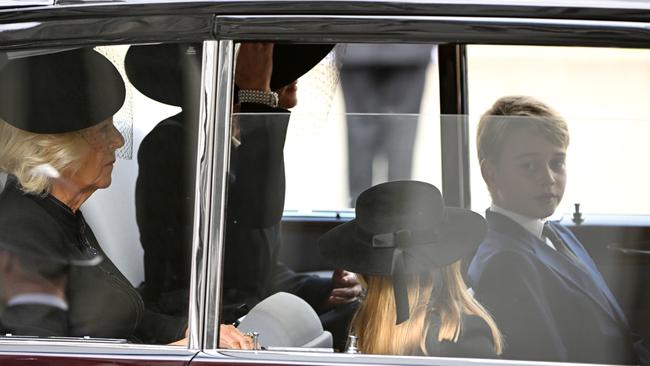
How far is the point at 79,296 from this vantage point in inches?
95.4

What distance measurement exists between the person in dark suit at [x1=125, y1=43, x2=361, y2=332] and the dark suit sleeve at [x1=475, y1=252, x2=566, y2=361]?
0.99 ft

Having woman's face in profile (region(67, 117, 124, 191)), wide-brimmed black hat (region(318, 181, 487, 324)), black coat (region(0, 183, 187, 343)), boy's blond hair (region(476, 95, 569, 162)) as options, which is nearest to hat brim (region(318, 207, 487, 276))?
wide-brimmed black hat (region(318, 181, 487, 324))

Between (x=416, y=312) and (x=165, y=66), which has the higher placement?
(x=165, y=66)

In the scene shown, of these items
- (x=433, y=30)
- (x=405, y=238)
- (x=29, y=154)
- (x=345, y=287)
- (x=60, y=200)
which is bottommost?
(x=345, y=287)

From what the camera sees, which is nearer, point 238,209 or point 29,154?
point 238,209

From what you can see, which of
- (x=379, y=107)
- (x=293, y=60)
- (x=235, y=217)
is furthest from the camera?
(x=293, y=60)

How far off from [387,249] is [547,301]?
1.22 feet

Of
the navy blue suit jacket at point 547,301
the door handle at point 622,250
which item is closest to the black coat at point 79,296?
the navy blue suit jacket at point 547,301

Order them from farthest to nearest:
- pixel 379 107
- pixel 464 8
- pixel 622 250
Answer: pixel 622 250 → pixel 379 107 → pixel 464 8

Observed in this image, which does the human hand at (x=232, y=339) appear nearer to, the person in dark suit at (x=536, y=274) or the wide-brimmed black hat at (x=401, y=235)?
the wide-brimmed black hat at (x=401, y=235)

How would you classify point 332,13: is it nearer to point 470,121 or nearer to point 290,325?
point 470,121

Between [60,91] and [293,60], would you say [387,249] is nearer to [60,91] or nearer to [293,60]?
[293,60]

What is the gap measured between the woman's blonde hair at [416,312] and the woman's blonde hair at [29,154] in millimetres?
764

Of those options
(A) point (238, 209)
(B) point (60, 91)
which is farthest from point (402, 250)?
(B) point (60, 91)
